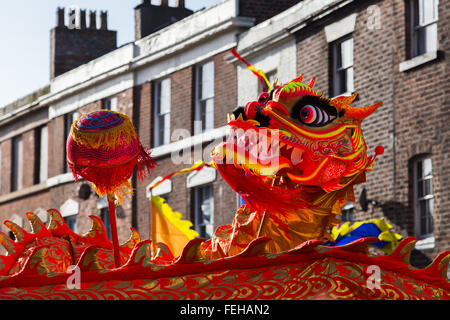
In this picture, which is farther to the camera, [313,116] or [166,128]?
[166,128]

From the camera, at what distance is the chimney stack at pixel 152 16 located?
31.7m

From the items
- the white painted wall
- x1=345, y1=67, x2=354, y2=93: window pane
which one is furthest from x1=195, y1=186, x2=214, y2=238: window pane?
x1=345, y1=67, x2=354, y2=93: window pane

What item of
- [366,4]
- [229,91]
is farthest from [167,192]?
[366,4]

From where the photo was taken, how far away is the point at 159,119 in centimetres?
2836

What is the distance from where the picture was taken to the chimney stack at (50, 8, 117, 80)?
3509cm

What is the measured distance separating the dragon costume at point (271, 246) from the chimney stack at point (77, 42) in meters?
28.2

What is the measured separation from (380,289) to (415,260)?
1312 centimetres

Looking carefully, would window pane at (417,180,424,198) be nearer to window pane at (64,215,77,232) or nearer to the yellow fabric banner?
the yellow fabric banner

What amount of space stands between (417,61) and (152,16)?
49.1 ft

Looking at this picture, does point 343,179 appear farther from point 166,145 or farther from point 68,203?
point 68,203

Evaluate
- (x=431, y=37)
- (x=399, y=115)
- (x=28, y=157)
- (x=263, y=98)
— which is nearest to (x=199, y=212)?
(x=399, y=115)

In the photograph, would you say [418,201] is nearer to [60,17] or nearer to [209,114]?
[209,114]

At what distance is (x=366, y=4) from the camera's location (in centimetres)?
2009

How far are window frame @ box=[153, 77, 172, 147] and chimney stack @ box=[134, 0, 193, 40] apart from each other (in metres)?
3.34
